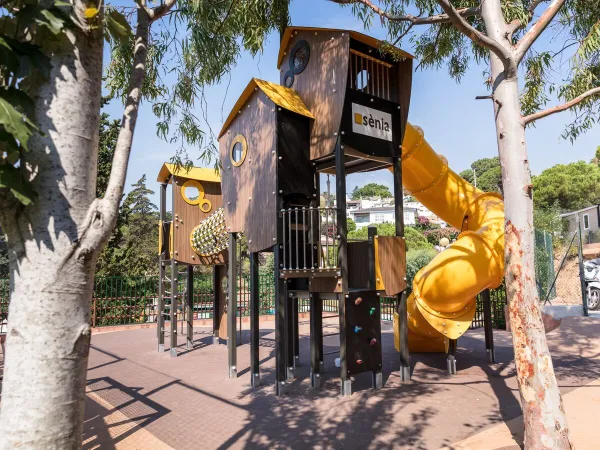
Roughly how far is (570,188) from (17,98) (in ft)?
152

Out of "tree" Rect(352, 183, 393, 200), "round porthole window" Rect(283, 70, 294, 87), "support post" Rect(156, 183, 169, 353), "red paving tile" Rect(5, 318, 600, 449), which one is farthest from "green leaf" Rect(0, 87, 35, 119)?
"tree" Rect(352, 183, 393, 200)

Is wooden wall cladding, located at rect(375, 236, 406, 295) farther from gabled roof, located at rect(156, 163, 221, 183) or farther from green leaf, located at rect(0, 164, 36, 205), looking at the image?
green leaf, located at rect(0, 164, 36, 205)

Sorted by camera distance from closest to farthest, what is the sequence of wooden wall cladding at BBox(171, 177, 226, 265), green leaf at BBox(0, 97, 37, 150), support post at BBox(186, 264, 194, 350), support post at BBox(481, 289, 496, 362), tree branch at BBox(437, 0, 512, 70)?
green leaf at BBox(0, 97, 37, 150) < tree branch at BBox(437, 0, 512, 70) < support post at BBox(481, 289, 496, 362) < wooden wall cladding at BBox(171, 177, 226, 265) < support post at BBox(186, 264, 194, 350)

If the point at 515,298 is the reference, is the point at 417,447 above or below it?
below

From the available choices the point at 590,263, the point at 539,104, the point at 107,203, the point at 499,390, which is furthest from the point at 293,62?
the point at 590,263

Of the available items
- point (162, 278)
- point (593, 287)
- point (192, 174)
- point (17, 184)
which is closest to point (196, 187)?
point (192, 174)

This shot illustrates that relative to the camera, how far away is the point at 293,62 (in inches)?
344

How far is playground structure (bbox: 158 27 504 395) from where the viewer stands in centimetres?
738

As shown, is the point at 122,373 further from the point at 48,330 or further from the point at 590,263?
the point at 590,263

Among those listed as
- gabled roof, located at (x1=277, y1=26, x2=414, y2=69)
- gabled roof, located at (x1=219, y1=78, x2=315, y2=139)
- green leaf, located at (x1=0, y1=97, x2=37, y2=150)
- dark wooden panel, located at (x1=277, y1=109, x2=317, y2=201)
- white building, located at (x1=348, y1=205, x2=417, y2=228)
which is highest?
white building, located at (x1=348, y1=205, x2=417, y2=228)

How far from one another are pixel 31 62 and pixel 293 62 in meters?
7.48

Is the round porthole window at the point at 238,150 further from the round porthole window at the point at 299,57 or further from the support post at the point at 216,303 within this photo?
the support post at the point at 216,303

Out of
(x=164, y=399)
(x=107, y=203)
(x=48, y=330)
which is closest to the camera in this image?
(x=48, y=330)

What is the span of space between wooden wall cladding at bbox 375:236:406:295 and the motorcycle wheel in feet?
36.1
